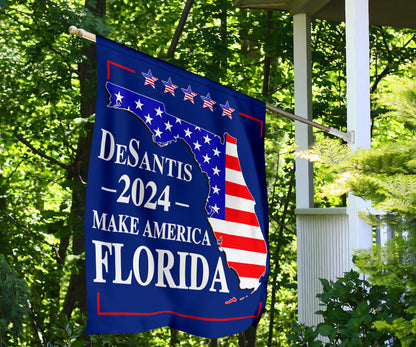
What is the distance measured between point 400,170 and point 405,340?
2.79 ft

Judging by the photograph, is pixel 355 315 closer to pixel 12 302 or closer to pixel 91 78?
pixel 12 302

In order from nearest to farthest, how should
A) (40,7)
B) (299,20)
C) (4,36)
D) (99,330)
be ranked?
(99,330) → (299,20) → (40,7) → (4,36)

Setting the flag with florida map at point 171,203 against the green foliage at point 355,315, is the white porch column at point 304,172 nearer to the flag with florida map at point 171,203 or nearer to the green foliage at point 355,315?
the flag with florida map at point 171,203

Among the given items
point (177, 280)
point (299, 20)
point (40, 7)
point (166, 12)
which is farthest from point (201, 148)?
point (166, 12)

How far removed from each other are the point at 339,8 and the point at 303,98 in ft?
3.35

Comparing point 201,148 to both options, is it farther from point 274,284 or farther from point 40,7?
point 274,284

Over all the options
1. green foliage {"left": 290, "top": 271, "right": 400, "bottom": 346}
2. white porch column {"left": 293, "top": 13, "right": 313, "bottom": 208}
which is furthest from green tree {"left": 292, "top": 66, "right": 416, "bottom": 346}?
white porch column {"left": 293, "top": 13, "right": 313, "bottom": 208}

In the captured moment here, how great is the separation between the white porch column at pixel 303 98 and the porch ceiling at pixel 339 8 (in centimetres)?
13

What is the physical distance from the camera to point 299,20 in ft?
19.0

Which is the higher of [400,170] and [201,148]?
[201,148]

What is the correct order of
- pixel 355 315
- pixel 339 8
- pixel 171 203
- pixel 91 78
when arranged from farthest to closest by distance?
pixel 91 78 < pixel 339 8 < pixel 171 203 < pixel 355 315

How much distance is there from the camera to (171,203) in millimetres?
3754

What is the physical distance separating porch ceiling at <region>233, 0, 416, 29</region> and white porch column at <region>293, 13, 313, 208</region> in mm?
130

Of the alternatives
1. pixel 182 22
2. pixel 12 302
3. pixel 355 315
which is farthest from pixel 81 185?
pixel 355 315
